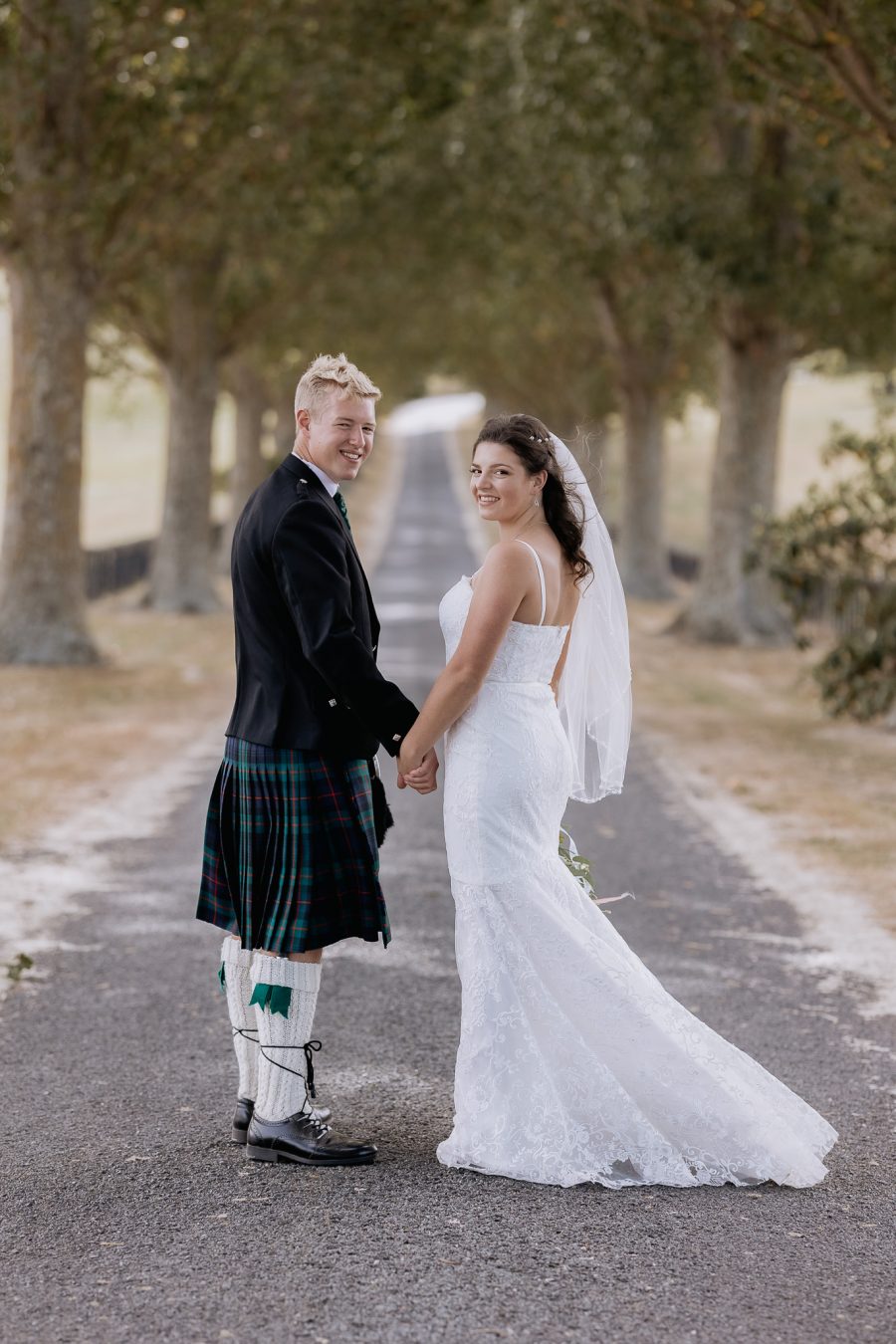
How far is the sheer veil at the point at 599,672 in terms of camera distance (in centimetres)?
527

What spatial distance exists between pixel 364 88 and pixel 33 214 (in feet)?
15.5

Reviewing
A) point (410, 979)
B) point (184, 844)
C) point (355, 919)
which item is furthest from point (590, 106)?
point (355, 919)

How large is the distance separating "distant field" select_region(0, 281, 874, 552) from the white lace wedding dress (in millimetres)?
28449

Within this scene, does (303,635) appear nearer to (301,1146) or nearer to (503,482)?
(503,482)

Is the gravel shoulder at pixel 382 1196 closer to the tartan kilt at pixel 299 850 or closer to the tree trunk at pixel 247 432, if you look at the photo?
the tartan kilt at pixel 299 850

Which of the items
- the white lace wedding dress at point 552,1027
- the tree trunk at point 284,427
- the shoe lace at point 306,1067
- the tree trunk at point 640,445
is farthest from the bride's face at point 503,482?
the tree trunk at point 284,427

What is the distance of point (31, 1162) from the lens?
4535 millimetres

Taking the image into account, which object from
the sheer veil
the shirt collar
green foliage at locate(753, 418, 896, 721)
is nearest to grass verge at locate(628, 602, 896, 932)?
green foliage at locate(753, 418, 896, 721)

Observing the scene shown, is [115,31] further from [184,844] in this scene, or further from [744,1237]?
[744,1237]

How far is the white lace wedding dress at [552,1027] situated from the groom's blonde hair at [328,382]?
0.71 metres

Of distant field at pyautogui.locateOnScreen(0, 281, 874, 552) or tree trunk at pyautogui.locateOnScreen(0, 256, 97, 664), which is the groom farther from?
distant field at pyautogui.locateOnScreen(0, 281, 874, 552)

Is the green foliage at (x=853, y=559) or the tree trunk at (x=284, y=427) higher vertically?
the tree trunk at (x=284, y=427)

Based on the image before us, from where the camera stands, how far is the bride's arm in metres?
4.60

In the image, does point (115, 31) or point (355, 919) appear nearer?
point (355, 919)
